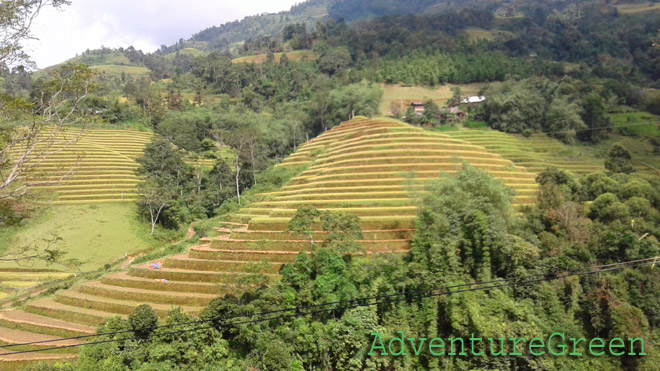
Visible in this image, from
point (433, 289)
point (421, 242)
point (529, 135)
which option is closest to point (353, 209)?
point (421, 242)

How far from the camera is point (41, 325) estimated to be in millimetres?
14625

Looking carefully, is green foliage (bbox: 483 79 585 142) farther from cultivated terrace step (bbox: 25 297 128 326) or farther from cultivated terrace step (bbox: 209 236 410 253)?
cultivated terrace step (bbox: 25 297 128 326)

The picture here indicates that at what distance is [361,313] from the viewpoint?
1230 centimetres

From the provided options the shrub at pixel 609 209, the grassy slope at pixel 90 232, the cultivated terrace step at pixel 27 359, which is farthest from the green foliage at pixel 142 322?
the shrub at pixel 609 209

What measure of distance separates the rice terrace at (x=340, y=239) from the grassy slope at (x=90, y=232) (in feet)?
0.53

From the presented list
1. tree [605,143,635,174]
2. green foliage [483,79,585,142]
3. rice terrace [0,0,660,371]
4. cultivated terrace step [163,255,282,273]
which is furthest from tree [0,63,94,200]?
green foliage [483,79,585,142]

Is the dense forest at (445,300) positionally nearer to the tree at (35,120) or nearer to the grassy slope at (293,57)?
the tree at (35,120)

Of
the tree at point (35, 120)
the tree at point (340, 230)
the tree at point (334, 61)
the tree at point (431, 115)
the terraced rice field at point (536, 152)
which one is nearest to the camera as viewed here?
the tree at point (35, 120)

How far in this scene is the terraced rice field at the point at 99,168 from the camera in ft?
98.6

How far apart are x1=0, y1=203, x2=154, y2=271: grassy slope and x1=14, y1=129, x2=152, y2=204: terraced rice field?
1700 millimetres

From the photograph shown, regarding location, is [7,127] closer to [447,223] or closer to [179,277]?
[179,277]

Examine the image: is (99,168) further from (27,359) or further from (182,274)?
(27,359)

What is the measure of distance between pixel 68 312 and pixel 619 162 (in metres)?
33.2

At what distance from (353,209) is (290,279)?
24.0 feet
